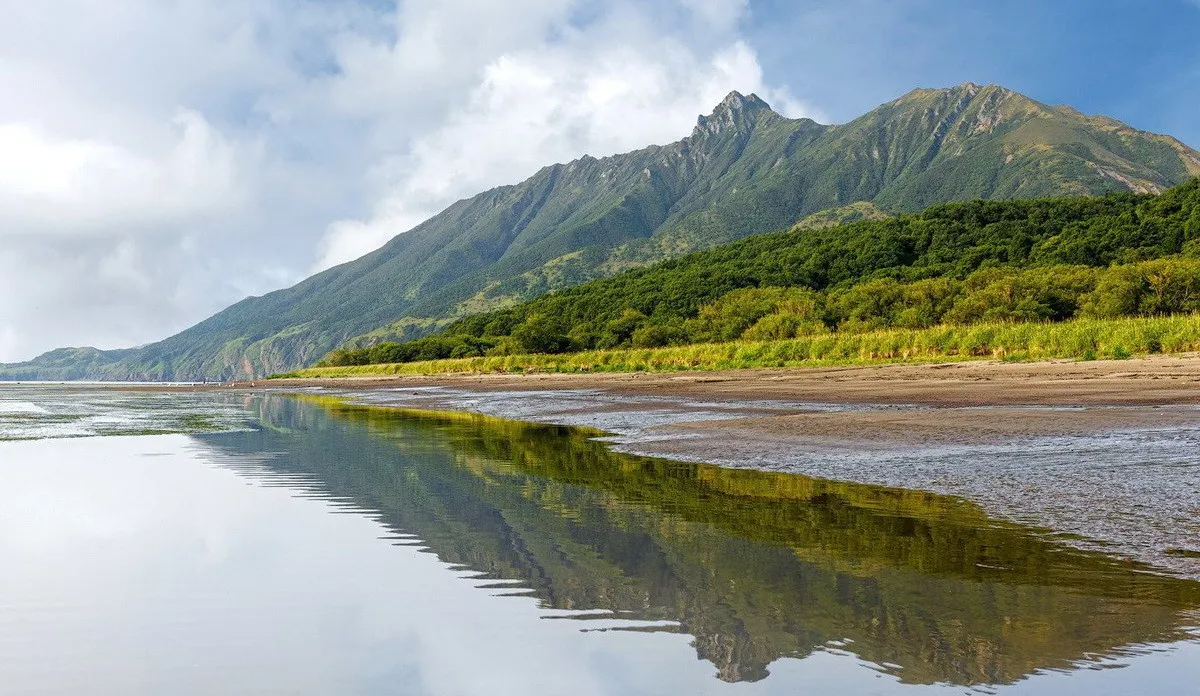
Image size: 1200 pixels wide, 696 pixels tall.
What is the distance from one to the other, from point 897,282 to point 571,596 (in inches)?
4293

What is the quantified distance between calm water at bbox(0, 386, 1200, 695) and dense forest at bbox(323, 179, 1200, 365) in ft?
203

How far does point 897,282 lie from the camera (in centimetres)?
10600

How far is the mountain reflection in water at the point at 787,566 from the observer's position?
14.6 ft

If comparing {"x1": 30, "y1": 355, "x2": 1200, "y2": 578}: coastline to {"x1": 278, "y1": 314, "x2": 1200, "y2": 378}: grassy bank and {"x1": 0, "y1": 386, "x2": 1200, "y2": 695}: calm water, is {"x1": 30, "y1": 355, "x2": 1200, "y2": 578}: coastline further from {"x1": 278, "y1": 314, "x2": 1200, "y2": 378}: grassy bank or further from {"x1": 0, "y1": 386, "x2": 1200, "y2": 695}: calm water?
{"x1": 278, "y1": 314, "x2": 1200, "y2": 378}: grassy bank

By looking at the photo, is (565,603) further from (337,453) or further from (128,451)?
(128,451)

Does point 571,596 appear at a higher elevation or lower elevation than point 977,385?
lower

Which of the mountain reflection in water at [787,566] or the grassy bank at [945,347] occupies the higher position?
the grassy bank at [945,347]

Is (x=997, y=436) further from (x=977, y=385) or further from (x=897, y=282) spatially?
(x=897, y=282)

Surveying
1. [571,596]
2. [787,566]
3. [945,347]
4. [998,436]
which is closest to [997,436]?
[998,436]

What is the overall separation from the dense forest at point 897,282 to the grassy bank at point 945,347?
72.2 feet

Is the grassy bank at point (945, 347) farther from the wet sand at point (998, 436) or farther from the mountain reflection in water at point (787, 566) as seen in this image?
the mountain reflection in water at point (787, 566)

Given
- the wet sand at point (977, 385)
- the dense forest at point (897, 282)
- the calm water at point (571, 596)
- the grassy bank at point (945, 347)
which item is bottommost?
the calm water at point (571, 596)

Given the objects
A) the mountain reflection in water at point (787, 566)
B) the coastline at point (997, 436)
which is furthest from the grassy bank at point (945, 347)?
the mountain reflection in water at point (787, 566)

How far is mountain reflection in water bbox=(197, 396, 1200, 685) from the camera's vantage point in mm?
4445
